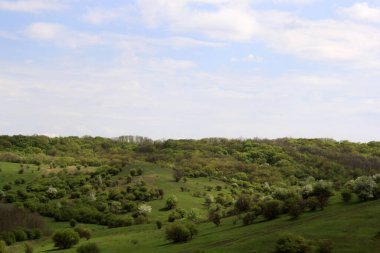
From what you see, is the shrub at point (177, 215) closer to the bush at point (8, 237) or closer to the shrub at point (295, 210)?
the bush at point (8, 237)

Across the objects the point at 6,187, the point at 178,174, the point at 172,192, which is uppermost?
the point at 178,174

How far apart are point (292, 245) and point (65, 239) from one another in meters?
35.0

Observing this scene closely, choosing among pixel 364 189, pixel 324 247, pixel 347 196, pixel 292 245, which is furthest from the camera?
pixel 347 196

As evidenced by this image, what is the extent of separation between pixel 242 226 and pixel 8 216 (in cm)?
5688

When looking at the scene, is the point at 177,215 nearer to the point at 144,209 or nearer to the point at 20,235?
the point at 144,209

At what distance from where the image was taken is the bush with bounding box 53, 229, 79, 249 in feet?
222

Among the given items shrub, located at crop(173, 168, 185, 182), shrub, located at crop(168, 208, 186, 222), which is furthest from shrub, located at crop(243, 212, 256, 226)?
shrub, located at crop(173, 168, 185, 182)

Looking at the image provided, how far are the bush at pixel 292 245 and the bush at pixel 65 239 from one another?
3298 centimetres

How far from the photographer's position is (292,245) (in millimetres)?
45125

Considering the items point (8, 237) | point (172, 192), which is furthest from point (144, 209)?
point (8, 237)

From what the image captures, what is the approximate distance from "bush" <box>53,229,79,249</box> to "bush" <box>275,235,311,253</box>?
108 ft

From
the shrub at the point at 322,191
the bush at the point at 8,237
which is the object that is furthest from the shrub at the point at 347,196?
the bush at the point at 8,237

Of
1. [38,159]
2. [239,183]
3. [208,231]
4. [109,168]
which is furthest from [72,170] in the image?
[208,231]

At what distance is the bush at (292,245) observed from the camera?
147 feet
